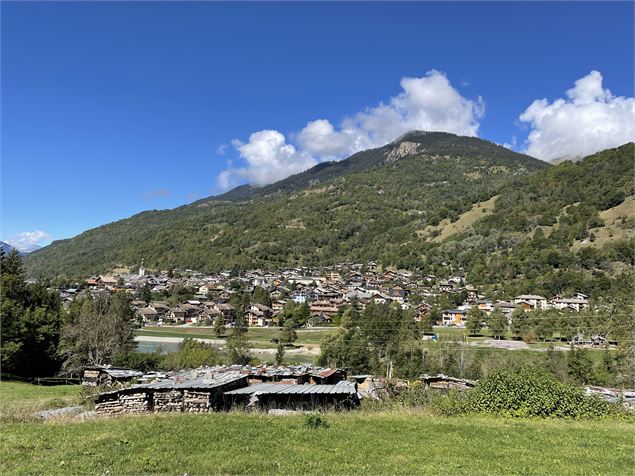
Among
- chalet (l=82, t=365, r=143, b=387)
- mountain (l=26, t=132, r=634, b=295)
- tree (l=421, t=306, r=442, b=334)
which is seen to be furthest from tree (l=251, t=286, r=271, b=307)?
chalet (l=82, t=365, r=143, b=387)

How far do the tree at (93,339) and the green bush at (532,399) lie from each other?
117 feet

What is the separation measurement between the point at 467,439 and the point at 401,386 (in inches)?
325

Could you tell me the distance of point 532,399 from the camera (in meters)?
13.3

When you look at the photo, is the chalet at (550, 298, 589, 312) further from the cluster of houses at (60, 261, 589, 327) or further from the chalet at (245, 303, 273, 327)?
the chalet at (245, 303, 273, 327)

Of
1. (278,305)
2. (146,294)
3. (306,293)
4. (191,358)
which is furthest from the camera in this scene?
(146,294)

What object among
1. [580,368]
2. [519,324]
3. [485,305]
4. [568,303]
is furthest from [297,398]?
[485,305]

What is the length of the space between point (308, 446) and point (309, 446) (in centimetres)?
2

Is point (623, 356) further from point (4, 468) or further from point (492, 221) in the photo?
point (492, 221)

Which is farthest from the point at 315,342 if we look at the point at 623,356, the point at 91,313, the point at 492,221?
the point at 492,221

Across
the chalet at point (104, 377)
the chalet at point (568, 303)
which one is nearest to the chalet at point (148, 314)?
the chalet at point (104, 377)

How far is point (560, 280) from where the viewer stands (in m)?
97.8

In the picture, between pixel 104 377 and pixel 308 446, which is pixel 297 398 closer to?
pixel 308 446

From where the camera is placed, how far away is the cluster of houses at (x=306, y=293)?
94.4 m

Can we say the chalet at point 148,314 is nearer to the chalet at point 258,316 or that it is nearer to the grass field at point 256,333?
the grass field at point 256,333
